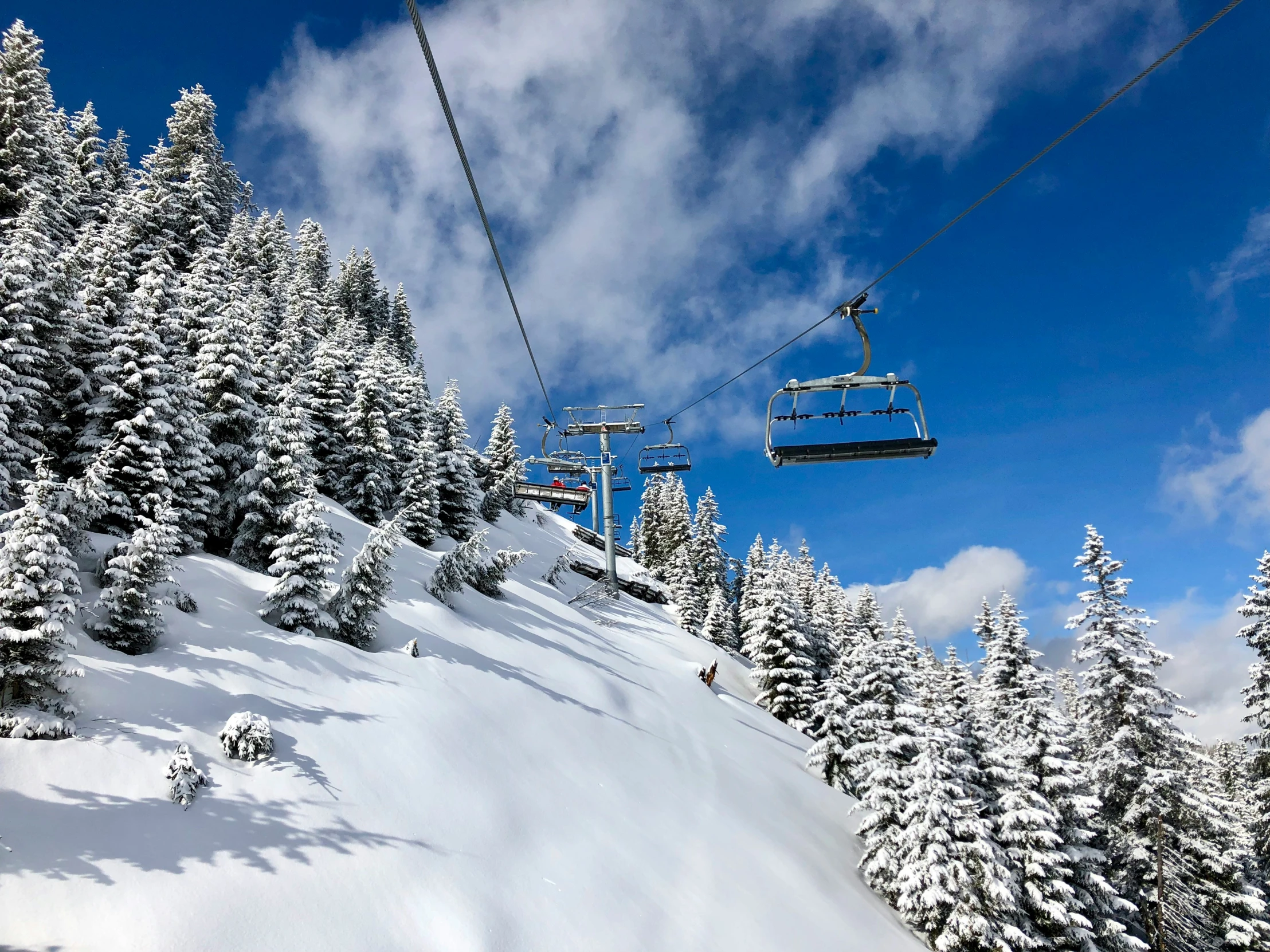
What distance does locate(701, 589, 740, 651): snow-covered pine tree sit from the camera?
46469 millimetres

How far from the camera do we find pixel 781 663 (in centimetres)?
3453

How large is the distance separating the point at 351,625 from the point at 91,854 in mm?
9013

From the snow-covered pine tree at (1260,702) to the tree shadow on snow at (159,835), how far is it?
2868cm

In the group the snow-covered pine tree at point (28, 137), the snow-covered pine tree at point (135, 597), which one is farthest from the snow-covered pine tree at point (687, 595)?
the snow-covered pine tree at point (28, 137)

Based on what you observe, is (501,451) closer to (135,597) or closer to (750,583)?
(750,583)

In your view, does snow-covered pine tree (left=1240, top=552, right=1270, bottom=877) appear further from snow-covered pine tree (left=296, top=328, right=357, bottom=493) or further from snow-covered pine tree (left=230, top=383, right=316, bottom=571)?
snow-covered pine tree (left=296, top=328, right=357, bottom=493)

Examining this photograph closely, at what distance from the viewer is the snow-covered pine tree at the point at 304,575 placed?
15383mm

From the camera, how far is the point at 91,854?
725cm

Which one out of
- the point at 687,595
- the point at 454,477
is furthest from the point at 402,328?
the point at 687,595

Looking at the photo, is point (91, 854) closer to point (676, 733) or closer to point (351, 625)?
point (351, 625)

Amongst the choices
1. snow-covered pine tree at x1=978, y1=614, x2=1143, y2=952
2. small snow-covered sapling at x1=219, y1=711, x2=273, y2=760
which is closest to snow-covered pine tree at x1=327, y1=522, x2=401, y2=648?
small snow-covered sapling at x1=219, y1=711, x2=273, y2=760

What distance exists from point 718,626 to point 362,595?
34.3 metres

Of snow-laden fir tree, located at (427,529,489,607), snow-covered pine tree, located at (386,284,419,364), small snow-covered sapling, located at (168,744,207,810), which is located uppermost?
snow-covered pine tree, located at (386,284,419,364)

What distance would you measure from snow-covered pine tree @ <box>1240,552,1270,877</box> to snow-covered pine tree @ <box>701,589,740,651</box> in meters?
29.2
